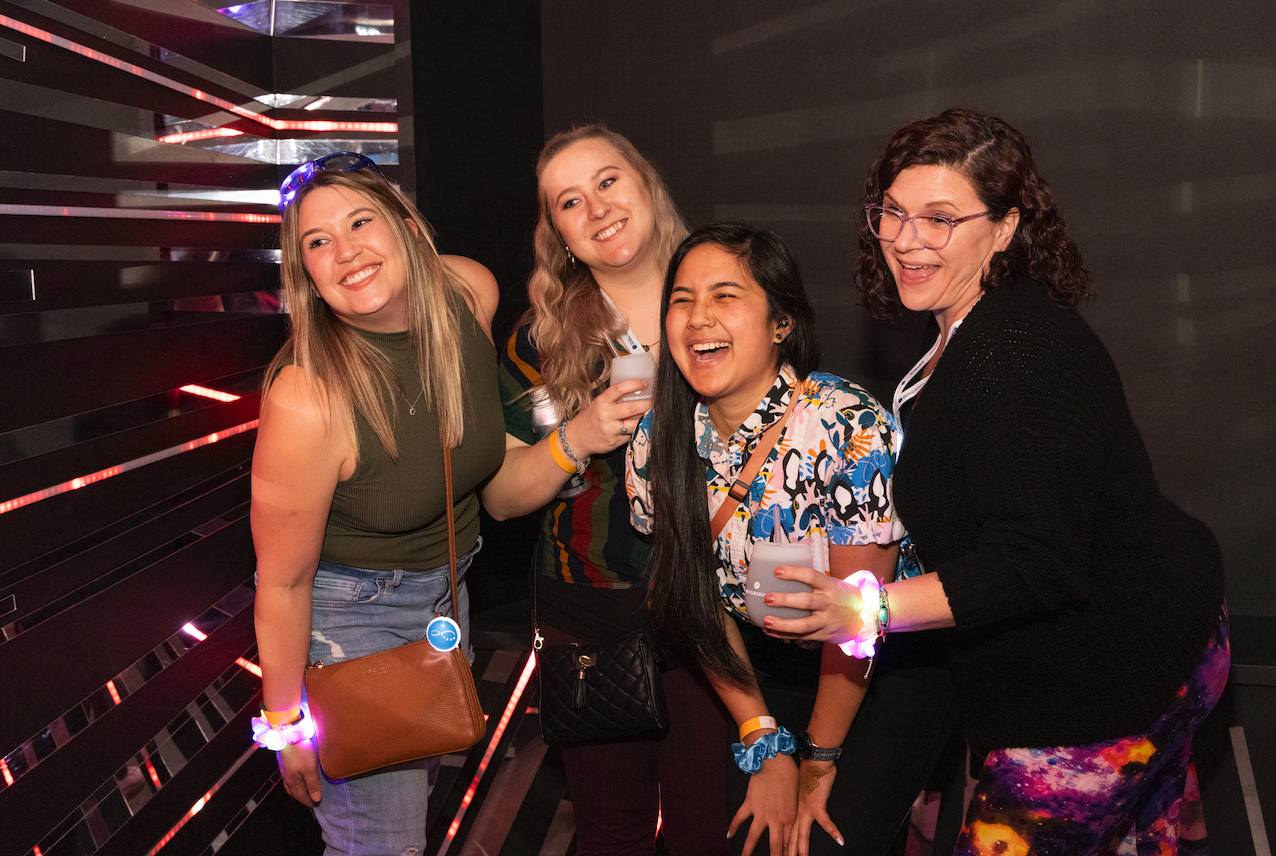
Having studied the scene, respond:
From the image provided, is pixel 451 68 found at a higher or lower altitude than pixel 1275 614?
higher

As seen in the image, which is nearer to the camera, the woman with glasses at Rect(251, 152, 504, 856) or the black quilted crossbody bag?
the woman with glasses at Rect(251, 152, 504, 856)

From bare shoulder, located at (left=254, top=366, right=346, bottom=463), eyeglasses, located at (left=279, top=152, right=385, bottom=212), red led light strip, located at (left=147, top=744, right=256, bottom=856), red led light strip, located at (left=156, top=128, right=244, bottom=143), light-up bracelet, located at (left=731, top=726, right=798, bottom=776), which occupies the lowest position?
red led light strip, located at (left=147, top=744, right=256, bottom=856)

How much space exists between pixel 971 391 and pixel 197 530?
63.9 inches

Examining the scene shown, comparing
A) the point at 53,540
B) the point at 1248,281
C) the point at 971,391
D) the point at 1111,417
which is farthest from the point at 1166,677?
the point at 1248,281

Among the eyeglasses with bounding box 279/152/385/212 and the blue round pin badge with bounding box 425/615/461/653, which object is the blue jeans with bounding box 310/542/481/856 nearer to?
the blue round pin badge with bounding box 425/615/461/653

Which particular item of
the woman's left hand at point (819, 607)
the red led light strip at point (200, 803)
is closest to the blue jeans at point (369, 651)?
the red led light strip at point (200, 803)

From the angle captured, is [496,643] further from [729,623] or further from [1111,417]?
[1111,417]

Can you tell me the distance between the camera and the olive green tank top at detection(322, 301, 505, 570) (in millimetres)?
1849

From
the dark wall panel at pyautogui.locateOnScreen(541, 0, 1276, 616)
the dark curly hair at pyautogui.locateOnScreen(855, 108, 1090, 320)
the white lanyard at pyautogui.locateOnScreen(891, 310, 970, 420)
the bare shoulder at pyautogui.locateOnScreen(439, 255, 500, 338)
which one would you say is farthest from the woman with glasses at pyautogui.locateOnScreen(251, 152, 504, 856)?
the dark wall panel at pyautogui.locateOnScreen(541, 0, 1276, 616)

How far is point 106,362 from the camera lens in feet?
5.48

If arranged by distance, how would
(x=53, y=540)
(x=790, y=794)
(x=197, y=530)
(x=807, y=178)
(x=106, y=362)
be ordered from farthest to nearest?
(x=807, y=178) < (x=197, y=530) < (x=790, y=794) < (x=106, y=362) < (x=53, y=540)

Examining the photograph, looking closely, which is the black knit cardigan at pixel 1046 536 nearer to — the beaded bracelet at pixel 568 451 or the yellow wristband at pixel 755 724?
the yellow wristband at pixel 755 724

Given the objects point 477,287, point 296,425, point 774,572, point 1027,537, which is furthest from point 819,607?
point 477,287

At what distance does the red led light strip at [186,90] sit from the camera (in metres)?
1.51
